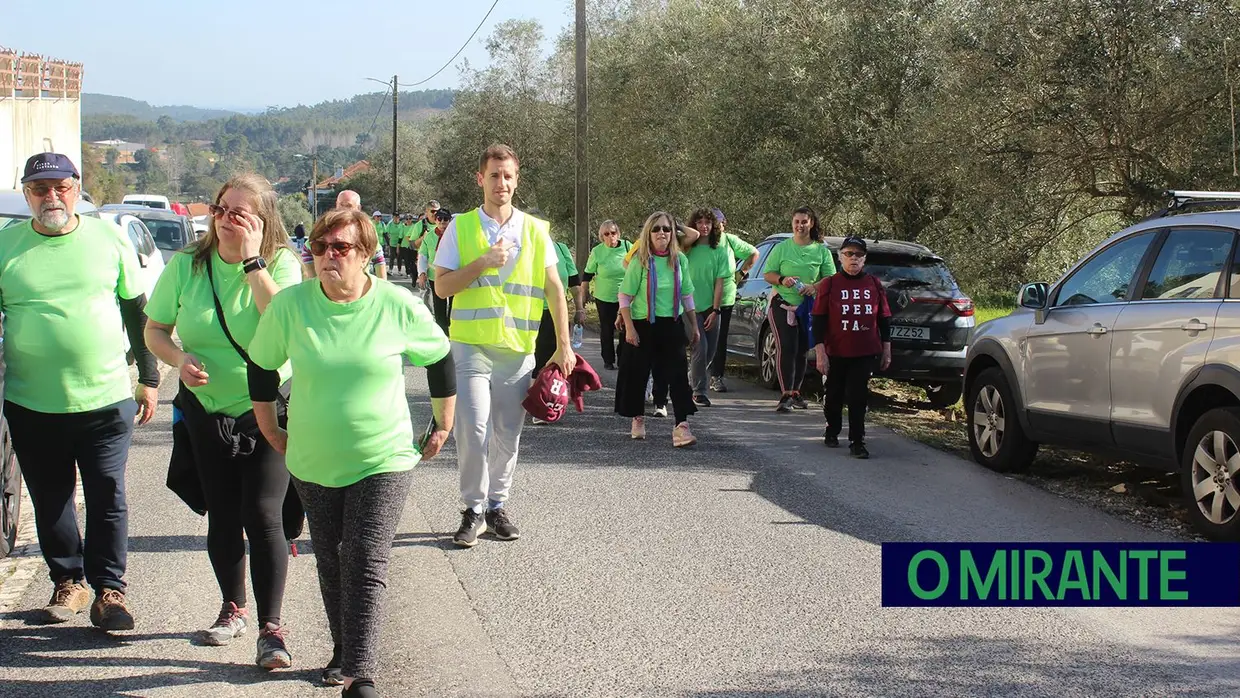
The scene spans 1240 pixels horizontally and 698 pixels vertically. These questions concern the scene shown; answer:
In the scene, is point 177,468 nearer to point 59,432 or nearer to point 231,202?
point 59,432

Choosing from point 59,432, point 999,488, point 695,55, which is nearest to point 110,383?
point 59,432

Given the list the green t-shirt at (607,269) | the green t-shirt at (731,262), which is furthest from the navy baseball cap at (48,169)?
the green t-shirt at (607,269)

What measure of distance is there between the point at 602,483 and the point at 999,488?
2611mm

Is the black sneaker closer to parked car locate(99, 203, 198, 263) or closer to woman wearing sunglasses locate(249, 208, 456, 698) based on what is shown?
woman wearing sunglasses locate(249, 208, 456, 698)

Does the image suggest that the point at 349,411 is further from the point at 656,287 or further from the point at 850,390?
the point at 850,390

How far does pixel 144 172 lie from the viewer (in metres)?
192

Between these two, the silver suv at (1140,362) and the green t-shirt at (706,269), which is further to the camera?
the green t-shirt at (706,269)

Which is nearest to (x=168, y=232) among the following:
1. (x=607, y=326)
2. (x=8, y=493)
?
(x=607, y=326)

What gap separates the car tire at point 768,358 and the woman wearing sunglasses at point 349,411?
9.41 metres

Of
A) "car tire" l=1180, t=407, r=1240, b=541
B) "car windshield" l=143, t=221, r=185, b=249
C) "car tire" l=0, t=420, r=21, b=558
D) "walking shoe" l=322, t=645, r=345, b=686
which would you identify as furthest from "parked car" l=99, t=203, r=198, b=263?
"walking shoe" l=322, t=645, r=345, b=686

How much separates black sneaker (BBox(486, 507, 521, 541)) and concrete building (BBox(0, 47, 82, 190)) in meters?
33.6

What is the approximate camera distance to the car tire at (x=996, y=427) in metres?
9.24

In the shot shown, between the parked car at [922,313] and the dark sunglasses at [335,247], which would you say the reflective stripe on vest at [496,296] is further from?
the parked car at [922,313]

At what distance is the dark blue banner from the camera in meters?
6.22
